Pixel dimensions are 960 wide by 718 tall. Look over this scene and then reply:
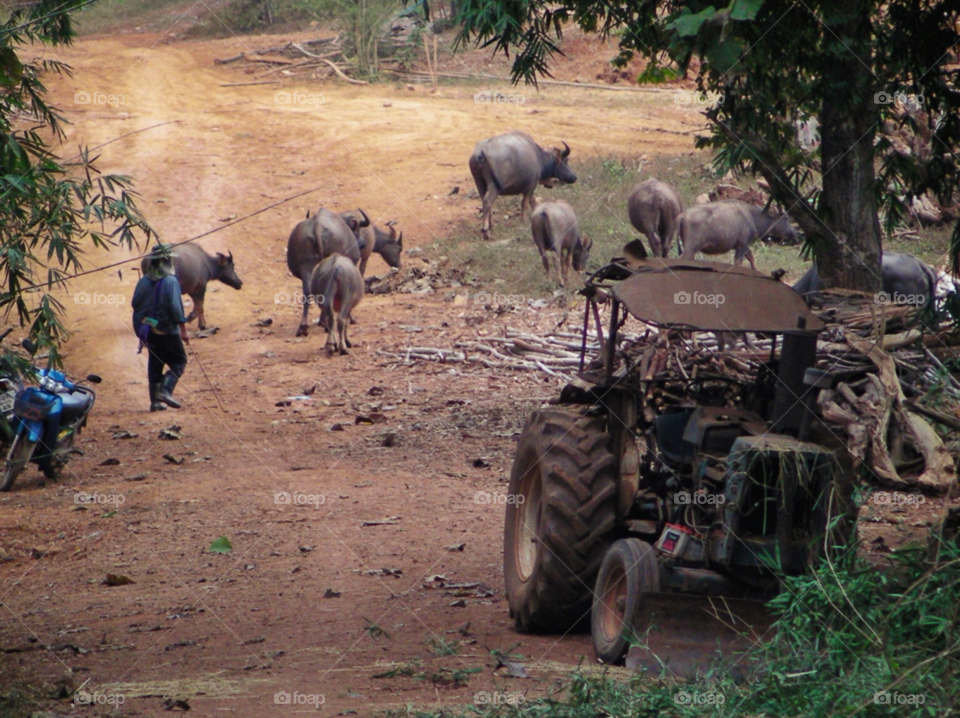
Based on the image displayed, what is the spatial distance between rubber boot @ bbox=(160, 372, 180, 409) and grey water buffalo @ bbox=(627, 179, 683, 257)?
7.69m

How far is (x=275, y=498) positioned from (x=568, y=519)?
407cm

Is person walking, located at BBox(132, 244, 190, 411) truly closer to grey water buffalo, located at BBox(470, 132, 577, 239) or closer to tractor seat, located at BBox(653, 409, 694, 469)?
tractor seat, located at BBox(653, 409, 694, 469)

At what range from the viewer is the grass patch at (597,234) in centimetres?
1623

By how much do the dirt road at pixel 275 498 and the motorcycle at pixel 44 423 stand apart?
0.23 m

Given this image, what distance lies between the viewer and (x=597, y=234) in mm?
18516

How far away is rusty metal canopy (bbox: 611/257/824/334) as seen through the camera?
203 inches

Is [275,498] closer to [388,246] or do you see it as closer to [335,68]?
[388,246]

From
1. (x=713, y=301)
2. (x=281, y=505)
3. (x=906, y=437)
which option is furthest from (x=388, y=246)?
(x=906, y=437)

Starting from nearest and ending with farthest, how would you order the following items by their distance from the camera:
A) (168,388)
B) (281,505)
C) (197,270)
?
(281,505) → (168,388) → (197,270)

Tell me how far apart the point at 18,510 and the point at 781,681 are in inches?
272

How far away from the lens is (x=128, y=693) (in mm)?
5168

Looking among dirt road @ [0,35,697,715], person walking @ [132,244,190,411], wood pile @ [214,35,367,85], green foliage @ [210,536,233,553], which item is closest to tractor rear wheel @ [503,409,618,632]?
dirt road @ [0,35,697,715]

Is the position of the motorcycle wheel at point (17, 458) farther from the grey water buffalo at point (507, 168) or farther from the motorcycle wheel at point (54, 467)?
the grey water buffalo at point (507, 168)

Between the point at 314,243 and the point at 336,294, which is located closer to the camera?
the point at 336,294
